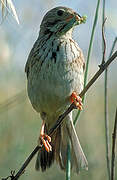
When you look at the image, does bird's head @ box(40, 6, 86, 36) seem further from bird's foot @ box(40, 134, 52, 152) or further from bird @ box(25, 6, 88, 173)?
bird's foot @ box(40, 134, 52, 152)

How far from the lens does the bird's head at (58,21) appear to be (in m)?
3.18

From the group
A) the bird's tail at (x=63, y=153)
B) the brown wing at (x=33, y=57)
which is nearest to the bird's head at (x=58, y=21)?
the brown wing at (x=33, y=57)

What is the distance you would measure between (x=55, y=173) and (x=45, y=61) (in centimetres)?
128

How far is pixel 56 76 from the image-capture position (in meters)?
3.11

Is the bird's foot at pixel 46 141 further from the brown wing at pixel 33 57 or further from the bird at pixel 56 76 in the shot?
the brown wing at pixel 33 57

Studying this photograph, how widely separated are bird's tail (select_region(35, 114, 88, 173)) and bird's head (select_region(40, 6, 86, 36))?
813mm

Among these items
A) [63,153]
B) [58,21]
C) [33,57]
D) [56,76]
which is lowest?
[63,153]

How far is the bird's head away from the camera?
3182 millimetres

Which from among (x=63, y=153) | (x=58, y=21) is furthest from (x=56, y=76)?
(x=63, y=153)

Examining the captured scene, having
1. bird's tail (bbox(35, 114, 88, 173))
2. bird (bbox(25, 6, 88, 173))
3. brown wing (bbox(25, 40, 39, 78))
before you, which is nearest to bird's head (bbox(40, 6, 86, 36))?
bird (bbox(25, 6, 88, 173))

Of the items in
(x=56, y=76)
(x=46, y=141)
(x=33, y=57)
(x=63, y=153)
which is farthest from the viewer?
(x=63, y=153)

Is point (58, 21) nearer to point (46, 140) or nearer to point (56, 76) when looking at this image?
point (56, 76)

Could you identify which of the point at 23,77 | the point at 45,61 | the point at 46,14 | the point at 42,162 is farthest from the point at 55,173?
the point at 46,14

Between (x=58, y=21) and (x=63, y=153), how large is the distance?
114 cm
